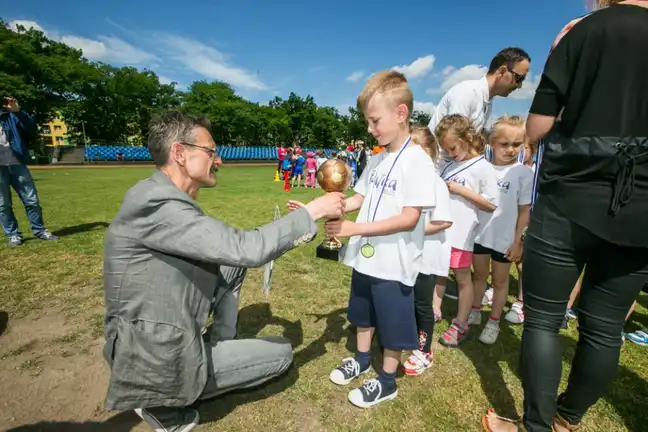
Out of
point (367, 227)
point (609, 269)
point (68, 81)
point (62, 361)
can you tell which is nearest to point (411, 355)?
point (367, 227)

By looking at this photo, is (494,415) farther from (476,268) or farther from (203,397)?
(203,397)

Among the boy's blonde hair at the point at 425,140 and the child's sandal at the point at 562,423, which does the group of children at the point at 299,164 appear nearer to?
the boy's blonde hair at the point at 425,140

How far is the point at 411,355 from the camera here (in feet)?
10.1

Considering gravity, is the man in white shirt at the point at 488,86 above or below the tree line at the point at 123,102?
below

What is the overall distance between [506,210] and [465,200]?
555 mm

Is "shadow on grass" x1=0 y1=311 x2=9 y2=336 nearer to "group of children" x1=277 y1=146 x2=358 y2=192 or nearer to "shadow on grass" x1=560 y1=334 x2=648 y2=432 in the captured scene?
"shadow on grass" x1=560 y1=334 x2=648 y2=432

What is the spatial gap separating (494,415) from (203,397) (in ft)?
6.31

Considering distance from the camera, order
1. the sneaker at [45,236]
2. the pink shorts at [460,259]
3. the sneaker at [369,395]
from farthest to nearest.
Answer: the sneaker at [45,236] < the pink shorts at [460,259] < the sneaker at [369,395]

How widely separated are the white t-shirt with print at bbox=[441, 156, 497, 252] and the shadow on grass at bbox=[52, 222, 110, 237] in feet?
23.9

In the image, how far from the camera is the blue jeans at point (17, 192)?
6.02 meters

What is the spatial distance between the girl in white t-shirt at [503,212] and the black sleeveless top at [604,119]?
1.80 metres

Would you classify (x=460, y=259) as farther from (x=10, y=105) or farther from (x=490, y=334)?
(x=10, y=105)

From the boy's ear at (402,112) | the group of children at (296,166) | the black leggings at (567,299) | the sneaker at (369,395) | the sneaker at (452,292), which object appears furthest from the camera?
the group of children at (296,166)

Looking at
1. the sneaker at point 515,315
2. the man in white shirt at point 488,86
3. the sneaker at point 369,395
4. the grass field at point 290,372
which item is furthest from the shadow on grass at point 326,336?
the man in white shirt at point 488,86
